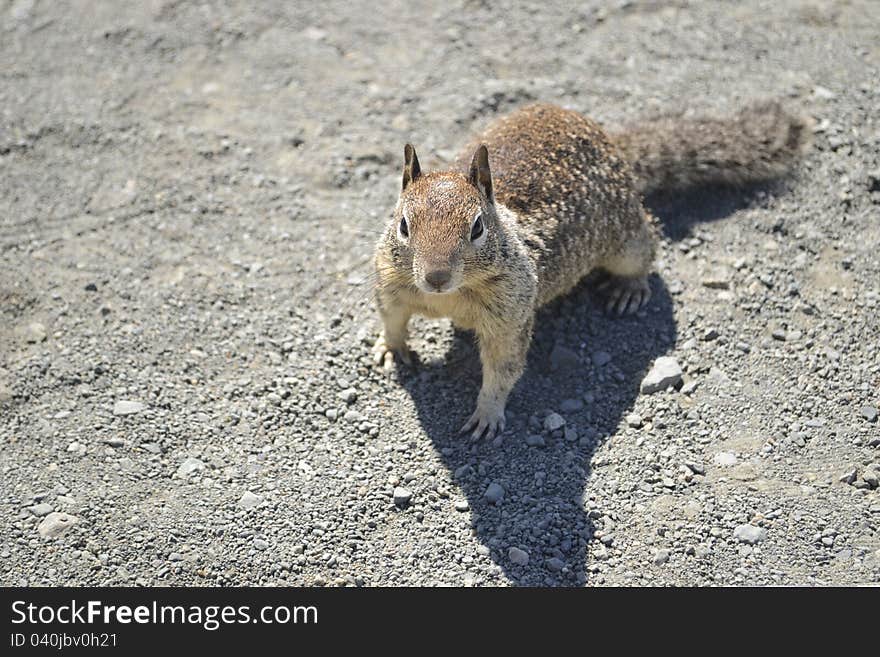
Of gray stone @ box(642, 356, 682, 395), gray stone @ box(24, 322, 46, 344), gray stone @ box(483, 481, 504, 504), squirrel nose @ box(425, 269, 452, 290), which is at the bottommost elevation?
gray stone @ box(483, 481, 504, 504)

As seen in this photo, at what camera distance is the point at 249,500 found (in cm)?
451

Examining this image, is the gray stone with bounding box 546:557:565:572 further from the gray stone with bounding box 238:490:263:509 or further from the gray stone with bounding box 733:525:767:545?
the gray stone with bounding box 238:490:263:509

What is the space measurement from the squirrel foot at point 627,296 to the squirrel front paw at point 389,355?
123 centimetres

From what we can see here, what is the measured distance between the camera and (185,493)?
4531mm

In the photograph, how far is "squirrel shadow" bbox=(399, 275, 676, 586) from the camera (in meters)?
4.38

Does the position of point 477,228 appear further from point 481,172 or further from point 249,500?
point 249,500

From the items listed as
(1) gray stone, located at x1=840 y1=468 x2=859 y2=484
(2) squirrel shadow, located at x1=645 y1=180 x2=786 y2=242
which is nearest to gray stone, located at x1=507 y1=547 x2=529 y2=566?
(1) gray stone, located at x1=840 y1=468 x2=859 y2=484

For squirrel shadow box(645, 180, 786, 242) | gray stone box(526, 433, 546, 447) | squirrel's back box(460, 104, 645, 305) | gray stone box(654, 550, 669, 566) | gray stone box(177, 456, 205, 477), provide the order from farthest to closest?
squirrel shadow box(645, 180, 786, 242) < squirrel's back box(460, 104, 645, 305) < gray stone box(526, 433, 546, 447) < gray stone box(177, 456, 205, 477) < gray stone box(654, 550, 669, 566)

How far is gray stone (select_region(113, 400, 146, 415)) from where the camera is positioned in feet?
16.0

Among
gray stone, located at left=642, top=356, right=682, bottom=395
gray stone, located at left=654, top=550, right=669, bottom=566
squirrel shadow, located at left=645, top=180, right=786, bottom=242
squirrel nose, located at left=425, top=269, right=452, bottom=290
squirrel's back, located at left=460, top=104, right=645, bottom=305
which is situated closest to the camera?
squirrel nose, located at left=425, top=269, right=452, bottom=290

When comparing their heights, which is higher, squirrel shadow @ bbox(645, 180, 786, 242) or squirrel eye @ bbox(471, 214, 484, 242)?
squirrel eye @ bbox(471, 214, 484, 242)

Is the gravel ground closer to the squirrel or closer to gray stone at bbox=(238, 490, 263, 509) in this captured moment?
gray stone at bbox=(238, 490, 263, 509)

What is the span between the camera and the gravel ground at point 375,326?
14.3ft

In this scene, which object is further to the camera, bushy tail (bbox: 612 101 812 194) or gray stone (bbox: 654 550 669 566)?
bushy tail (bbox: 612 101 812 194)
